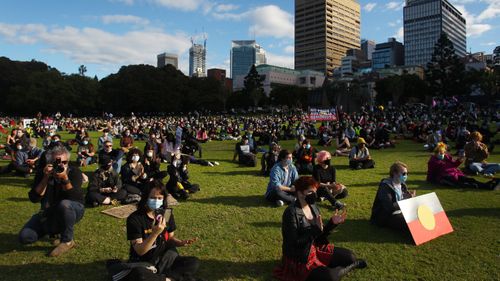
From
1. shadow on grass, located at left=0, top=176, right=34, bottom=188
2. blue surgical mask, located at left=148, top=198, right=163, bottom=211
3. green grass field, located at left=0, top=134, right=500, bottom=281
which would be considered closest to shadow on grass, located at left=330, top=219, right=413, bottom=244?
green grass field, located at left=0, top=134, right=500, bottom=281

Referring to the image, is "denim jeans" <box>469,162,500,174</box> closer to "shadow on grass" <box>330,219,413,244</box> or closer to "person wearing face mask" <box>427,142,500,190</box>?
"person wearing face mask" <box>427,142,500,190</box>

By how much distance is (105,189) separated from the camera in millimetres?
8461

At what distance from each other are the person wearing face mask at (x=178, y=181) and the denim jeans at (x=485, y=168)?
364 inches

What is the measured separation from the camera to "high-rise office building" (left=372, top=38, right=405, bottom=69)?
168000 millimetres

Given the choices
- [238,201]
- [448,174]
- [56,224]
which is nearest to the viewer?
[56,224]

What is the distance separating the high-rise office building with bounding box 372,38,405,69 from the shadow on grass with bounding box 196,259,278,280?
17610 centimetres

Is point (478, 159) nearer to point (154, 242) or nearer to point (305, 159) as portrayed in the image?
point (305, 159)

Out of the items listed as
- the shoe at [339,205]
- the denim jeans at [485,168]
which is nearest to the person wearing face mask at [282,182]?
the shoe at [339,205]

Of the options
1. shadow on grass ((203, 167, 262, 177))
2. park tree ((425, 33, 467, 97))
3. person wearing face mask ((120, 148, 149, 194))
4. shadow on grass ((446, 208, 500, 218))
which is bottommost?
shadow on grass ((446, 208, 500, 218))

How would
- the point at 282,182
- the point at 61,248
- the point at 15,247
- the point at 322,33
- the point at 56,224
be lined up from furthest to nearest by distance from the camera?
the point at 322,33, the point at 282,182, the point at 15,247, the point at 56,224, the point at 61,248

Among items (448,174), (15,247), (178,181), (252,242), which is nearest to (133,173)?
(178,181)

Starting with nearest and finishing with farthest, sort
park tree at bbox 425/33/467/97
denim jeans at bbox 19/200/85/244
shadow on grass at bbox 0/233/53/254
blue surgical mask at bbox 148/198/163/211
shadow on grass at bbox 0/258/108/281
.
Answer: blue surgical mask at bbox 148/198/163/211 → shadow on grass at bbox 0/258/108/281 → denim jeans at bbox 19/200/85/244 → shadow on grass at bbox 0/233/53/254 → park tree at bbox 425/33/467/97

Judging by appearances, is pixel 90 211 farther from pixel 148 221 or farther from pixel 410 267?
pixel 410 267

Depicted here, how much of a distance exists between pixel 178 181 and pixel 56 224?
3.80 metres
